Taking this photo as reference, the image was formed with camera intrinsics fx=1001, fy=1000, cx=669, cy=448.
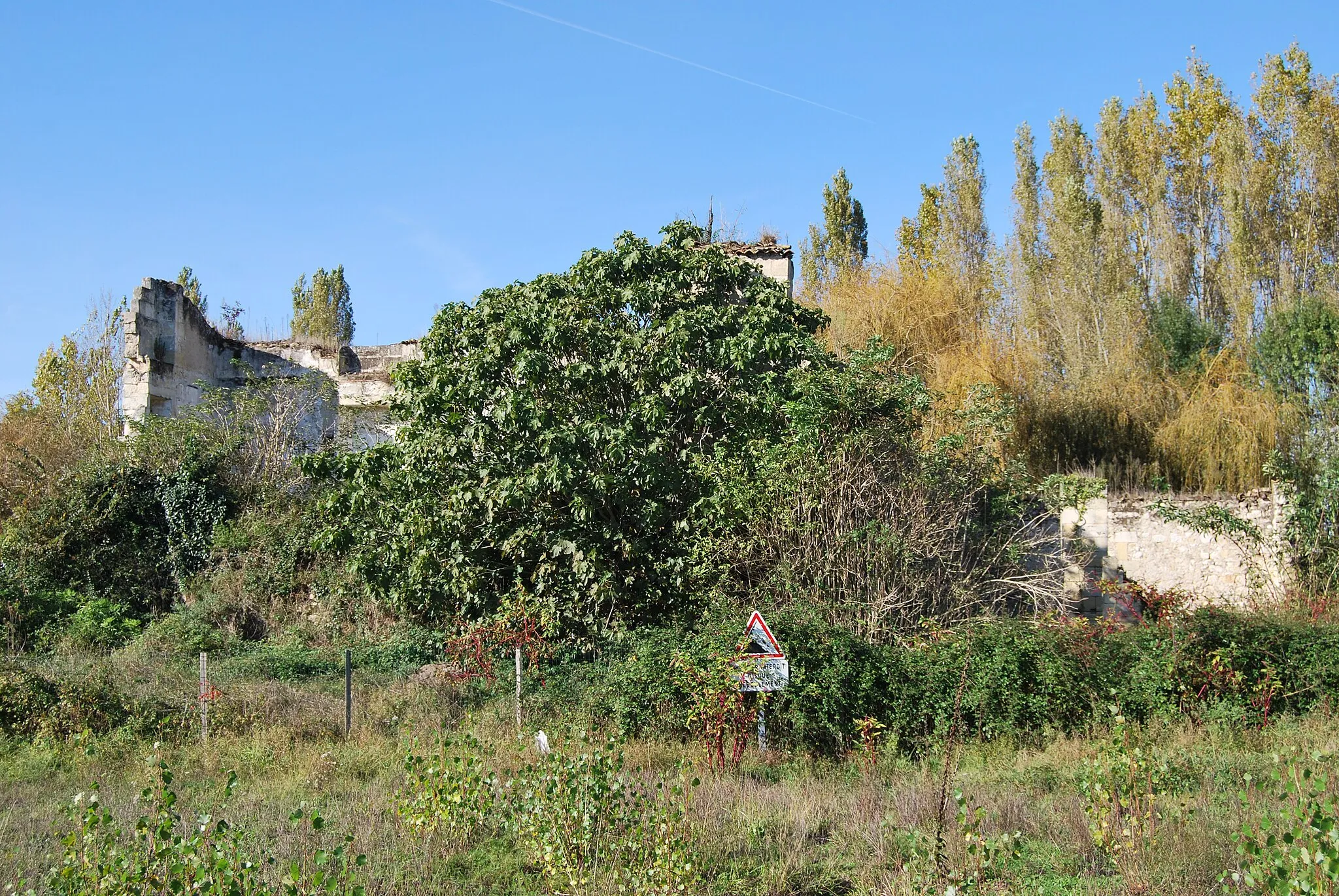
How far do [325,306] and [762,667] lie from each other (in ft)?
114

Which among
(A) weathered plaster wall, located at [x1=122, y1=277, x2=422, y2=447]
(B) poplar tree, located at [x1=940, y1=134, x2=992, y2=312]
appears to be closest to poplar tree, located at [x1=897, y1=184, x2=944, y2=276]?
(B) poplar tree, located at [x1=940, y1=134, x2=992, y2=312]

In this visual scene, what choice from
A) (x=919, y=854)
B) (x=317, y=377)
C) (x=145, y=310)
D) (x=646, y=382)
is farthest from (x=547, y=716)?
(x=145, y=310)

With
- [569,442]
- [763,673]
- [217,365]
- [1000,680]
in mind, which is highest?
[217,365]

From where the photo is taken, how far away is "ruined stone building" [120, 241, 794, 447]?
2092 centimetres

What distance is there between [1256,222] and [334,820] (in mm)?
27021

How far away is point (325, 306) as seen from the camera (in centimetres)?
4025

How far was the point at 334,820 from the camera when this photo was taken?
7590mm

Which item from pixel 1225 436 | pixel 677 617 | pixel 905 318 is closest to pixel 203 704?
pixel 677 617

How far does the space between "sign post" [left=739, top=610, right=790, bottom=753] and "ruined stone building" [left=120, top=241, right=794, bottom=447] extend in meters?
9.60

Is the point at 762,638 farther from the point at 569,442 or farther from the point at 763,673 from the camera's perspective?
the point at 569,442

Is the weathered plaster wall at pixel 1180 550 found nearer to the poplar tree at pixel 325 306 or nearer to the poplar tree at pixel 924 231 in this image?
the poplar tree at pixel 924 231

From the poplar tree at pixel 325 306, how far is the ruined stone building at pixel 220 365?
14.7 metres

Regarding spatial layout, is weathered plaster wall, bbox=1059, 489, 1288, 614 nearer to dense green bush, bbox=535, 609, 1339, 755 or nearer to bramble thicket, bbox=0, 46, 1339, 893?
bramble thicket, bbox=0, 46, 1339, 893

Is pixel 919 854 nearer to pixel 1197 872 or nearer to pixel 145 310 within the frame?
pixel 1197 872
